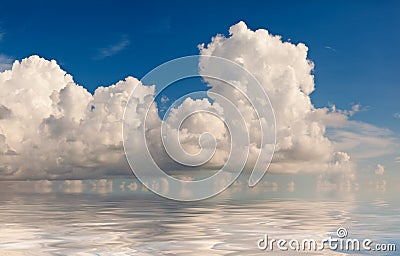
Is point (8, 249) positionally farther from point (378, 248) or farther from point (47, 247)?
point (378, 248)

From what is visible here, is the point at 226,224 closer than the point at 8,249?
No

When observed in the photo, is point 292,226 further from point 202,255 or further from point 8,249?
point 8,249

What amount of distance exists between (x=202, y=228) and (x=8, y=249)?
108 ft

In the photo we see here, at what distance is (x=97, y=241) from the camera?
203 ft

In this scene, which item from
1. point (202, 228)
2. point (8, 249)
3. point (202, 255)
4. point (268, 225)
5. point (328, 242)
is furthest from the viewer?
point (268, 225)

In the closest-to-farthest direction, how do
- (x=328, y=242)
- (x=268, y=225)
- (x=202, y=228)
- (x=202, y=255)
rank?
(x=202, y=255)
(x=328, y=242)
(x=202, y=228)
(x=268, y=225)

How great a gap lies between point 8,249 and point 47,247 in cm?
459

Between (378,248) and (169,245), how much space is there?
2611 centimetres

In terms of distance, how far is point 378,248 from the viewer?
186 feet

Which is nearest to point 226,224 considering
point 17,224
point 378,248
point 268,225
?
point 268,225

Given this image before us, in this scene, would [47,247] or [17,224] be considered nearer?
[47,247]

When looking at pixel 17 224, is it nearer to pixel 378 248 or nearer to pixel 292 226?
pixel 292 226

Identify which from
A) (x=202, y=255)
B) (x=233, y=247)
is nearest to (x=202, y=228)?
(x=233, y=247)

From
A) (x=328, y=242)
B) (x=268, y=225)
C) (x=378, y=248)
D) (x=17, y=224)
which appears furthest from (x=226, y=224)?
(x=17, y=224)
